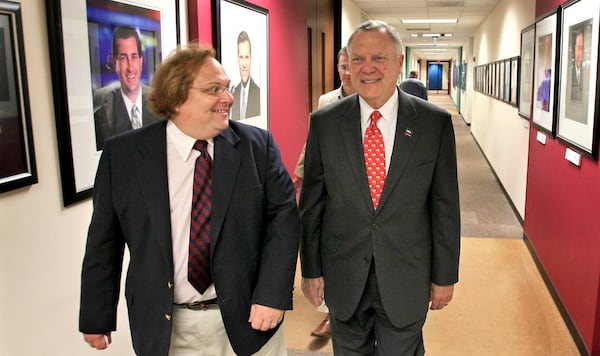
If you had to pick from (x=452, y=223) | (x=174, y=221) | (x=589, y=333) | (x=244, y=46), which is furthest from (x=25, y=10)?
(x=589, y=333)

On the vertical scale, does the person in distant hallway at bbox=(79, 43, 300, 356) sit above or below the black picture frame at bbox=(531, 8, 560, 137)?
below

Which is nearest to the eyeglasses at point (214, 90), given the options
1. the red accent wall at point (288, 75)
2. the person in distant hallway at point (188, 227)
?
the person in distant hallway at point (188, 227)

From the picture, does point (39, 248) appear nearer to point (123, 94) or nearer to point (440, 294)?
point (123, 94)

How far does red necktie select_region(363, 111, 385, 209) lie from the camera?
5.94ft

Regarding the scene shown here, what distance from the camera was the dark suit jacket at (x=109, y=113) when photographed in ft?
6.79

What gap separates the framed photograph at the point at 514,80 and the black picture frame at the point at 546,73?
4.92ft

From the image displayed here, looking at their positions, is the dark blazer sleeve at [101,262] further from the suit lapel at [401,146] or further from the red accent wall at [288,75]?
the red accent wall at [288,75]

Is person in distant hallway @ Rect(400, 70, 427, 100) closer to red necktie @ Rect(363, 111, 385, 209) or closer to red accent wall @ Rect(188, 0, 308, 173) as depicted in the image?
red accent wall @ Rect(188, 0, 308, 173)

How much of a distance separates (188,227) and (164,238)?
0.24 feet

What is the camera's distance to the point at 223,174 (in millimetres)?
1525

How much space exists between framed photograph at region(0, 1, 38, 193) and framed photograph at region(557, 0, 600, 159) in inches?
99.3

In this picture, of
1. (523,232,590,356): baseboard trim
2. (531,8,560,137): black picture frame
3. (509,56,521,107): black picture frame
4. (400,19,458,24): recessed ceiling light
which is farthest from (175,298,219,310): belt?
(400,19,458,24): recessed ceiling light

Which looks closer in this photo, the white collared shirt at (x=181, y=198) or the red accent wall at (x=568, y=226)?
the white collared shirt at (x=181, y=198)

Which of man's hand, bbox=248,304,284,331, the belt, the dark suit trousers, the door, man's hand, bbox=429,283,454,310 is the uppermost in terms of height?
the door
